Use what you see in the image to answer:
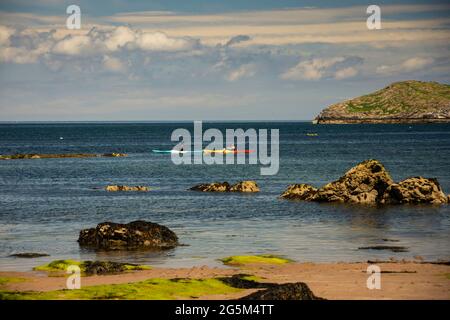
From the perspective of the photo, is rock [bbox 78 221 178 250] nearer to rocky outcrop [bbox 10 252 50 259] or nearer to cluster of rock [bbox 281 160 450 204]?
rocky outcrop [bbox 10 252 50 259]

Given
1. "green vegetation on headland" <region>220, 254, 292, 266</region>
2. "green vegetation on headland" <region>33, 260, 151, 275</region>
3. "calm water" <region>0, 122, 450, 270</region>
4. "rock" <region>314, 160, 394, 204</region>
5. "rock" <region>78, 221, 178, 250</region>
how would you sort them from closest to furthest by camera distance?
"green vegetation on headland" <region>33, 260, 151, 275</region> → "green vegetation on headland" <region>220, 254, 292, 266</region> → "calm water" <region>0, 122, 450, 270</region> → "rock" <region>78, 221, 178, 250</region> → "rock" <region>314, 160, 394, 204</region>

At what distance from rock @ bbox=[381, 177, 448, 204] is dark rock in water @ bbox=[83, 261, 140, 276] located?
36320 mm

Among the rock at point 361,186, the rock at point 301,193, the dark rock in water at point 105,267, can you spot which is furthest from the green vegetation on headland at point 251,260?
the rock at point 301,193

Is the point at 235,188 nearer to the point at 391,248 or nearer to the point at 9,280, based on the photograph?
the point at 391,248

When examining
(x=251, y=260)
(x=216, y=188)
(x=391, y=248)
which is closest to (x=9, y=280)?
(x=251, y=260)

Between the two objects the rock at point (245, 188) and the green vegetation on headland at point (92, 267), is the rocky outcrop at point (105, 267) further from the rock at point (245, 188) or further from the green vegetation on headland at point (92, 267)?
the rock at point (245, 188)

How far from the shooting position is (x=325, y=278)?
3672 cm

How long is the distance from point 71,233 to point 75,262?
13.4 metres

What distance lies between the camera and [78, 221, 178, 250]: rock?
47.9 meters

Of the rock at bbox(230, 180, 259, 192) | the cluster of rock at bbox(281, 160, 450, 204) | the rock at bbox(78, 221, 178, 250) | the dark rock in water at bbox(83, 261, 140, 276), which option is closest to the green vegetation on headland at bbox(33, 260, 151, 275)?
the dark rock in water at bbox(83, 261, 140, 276)

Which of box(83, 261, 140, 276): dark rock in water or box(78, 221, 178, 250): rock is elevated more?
box(78, 221, 178, 250): rock

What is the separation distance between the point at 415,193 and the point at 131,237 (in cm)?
3160
